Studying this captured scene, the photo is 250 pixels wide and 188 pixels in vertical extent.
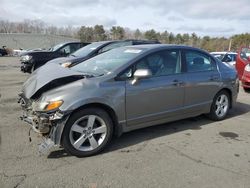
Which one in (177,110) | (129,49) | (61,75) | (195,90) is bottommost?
(177,110)

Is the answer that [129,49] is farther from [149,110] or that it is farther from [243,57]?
[243,57]

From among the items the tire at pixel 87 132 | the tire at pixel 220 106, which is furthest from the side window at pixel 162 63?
the tire at pixel 220 106

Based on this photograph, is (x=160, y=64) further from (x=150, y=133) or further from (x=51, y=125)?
(x=51, y=125)

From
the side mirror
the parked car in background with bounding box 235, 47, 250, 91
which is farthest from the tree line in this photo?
the side mirror

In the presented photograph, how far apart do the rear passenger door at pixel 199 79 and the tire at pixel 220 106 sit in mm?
182

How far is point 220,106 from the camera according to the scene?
5707mm

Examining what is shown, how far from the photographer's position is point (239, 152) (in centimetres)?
412

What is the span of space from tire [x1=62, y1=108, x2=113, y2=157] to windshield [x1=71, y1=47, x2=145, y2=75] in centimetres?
74

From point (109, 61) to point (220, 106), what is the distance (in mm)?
2654

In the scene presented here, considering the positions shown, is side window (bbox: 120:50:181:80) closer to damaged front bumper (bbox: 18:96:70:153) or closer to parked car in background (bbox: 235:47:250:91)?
damaged front bumper (bbox: 18:96:70:153)

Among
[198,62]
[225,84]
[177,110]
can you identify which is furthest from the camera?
[225,84]

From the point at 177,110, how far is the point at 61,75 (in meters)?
2.13

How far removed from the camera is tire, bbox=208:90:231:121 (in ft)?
18.3

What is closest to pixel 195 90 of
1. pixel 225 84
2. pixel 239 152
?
pixel 225 84
